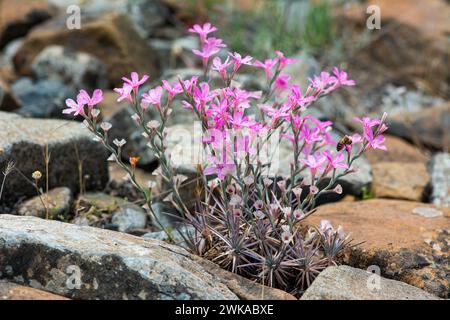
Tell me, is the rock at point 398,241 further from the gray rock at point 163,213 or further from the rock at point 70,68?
the rock at point 70,68

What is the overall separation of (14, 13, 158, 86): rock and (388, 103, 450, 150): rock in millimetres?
2611

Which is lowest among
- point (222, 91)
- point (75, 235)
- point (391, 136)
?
point (391, 136)

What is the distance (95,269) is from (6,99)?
3008mm

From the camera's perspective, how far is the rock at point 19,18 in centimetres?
822

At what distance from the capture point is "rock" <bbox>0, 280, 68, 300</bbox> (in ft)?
8.80

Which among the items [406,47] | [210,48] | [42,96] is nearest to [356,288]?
[210,48]

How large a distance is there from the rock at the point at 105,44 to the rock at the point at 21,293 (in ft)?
14.6

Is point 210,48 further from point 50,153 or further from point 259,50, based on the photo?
point 259,50

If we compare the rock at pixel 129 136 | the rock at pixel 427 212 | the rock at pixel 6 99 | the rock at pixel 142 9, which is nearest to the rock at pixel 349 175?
the rock at pixel 427 212

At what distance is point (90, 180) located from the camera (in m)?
4.46
